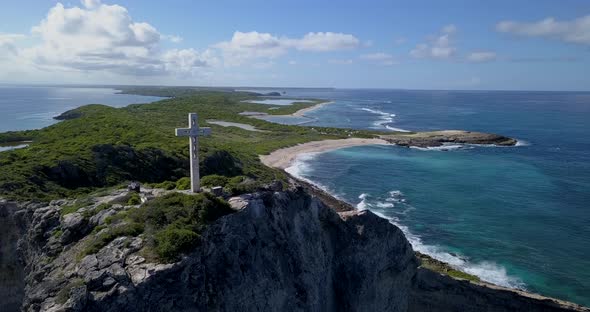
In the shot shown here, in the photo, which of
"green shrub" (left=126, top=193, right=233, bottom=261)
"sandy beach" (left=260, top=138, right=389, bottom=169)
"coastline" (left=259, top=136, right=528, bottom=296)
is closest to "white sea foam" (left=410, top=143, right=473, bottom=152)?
"coastline" (left=259, top=136, right=528, bottom=296)

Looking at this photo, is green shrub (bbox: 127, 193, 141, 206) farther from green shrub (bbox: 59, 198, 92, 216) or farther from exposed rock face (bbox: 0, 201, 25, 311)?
exposed rock face (bbox: 0, 201, 25, 311)

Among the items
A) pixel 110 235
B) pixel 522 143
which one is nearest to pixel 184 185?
pixel 110 235

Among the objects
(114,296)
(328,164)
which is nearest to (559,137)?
(328,164)

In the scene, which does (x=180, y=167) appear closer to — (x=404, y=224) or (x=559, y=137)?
(x=404, y=224)

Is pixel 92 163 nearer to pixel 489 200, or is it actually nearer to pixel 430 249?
pixel 430 249

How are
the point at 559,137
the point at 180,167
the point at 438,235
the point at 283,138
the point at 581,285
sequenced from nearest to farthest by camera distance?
1. the point at 581,285
2. the point at 180,167
3. the point at 438,235
4. the point at 283,138
5. the point at 559,137

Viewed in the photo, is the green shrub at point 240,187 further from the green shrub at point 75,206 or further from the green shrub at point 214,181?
the green shrub at point 75,206

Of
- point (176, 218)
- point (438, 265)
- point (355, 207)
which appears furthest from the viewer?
point (355, 207)
